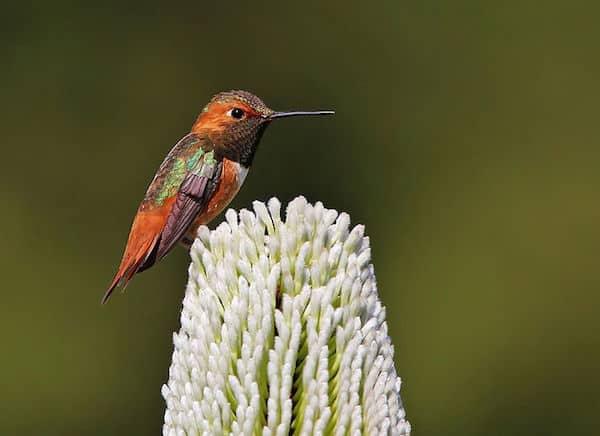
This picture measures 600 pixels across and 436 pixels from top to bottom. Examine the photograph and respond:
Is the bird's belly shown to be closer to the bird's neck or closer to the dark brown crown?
the bird's neck

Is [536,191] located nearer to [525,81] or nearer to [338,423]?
[525,81]

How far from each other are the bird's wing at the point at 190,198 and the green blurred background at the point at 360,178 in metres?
8.66

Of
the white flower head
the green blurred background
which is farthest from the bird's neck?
the green blurred background

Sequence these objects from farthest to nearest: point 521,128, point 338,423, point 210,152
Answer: point 521,128
point 210,152
point 338,423

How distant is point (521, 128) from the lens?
16359 millimetres

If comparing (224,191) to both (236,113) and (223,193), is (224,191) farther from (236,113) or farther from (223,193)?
(236,113)

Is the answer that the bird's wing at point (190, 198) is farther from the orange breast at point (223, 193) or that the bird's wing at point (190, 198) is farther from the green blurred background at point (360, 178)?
the green blurred background at point (360, 178)

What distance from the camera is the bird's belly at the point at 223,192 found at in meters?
5.48

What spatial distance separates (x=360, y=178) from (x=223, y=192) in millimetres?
11054

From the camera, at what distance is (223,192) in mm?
5516

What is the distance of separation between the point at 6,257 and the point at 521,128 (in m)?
6.15

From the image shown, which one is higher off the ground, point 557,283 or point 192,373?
point 557,283

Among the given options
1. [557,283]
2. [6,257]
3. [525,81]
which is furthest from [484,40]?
[6,257]

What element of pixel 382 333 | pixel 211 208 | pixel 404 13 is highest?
pixel 404 13
